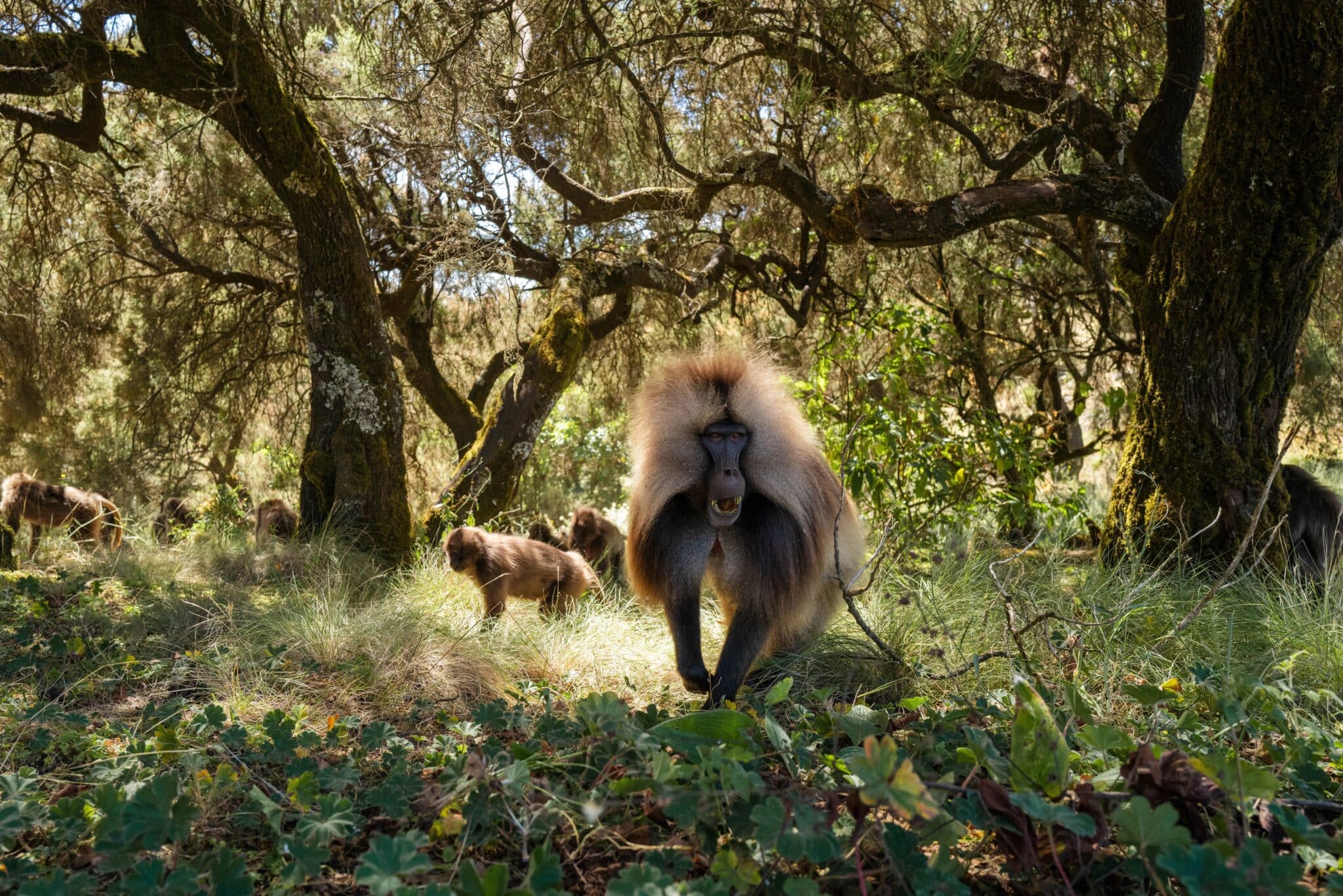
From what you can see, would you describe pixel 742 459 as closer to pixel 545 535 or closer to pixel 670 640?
pixel 670 640

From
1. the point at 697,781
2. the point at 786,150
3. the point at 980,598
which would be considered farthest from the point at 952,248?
the point at 697,781

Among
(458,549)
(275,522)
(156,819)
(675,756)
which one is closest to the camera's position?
(156,819)

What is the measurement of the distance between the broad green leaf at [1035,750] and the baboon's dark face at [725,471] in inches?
63.0

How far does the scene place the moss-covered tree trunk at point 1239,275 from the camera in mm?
4523

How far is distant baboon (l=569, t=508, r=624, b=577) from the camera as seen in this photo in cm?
828

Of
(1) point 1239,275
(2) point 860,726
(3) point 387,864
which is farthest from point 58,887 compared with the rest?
(1) point 1239,275

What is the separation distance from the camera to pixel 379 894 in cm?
162

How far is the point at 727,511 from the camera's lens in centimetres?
353

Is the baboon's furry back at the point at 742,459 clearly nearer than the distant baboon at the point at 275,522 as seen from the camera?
Yes

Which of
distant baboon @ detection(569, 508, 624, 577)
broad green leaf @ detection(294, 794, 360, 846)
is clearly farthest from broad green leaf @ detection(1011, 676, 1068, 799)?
distant baboon @ detection(569, 508, 624, 577)

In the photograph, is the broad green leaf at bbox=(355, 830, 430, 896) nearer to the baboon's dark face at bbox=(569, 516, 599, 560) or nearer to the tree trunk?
the tree trunk

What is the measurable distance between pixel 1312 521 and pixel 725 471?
4471 mm

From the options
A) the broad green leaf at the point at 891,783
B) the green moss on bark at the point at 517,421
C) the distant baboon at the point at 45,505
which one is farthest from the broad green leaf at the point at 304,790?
the distant baboon at the point at 45,505

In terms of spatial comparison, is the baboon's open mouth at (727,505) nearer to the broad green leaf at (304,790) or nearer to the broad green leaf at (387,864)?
the broad green leaf at (304,790)
